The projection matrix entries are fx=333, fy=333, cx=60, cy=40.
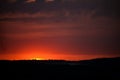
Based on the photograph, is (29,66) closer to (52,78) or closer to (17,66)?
(17,66)

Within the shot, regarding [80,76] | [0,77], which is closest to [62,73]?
[80,76]

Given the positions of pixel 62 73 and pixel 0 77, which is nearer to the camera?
pixel 0 77

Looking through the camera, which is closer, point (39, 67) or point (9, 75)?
point (9, 75)

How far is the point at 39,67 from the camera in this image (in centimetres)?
7569

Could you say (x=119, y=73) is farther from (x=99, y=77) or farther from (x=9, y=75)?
(x=9, y=75)

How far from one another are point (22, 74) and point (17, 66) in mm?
6783

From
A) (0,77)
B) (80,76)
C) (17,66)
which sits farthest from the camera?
(17,66)

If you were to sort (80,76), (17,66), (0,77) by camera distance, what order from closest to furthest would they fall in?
1. (0,77)
2. (80,76)
3. (17,66)

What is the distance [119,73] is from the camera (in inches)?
2921

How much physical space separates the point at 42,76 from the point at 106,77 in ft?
42.0

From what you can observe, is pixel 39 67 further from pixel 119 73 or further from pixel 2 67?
pixel 119 73

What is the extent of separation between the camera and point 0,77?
63281mm

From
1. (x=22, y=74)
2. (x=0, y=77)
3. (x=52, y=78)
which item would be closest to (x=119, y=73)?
(x=52, y=78)

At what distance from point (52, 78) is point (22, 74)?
6574 millimetres
